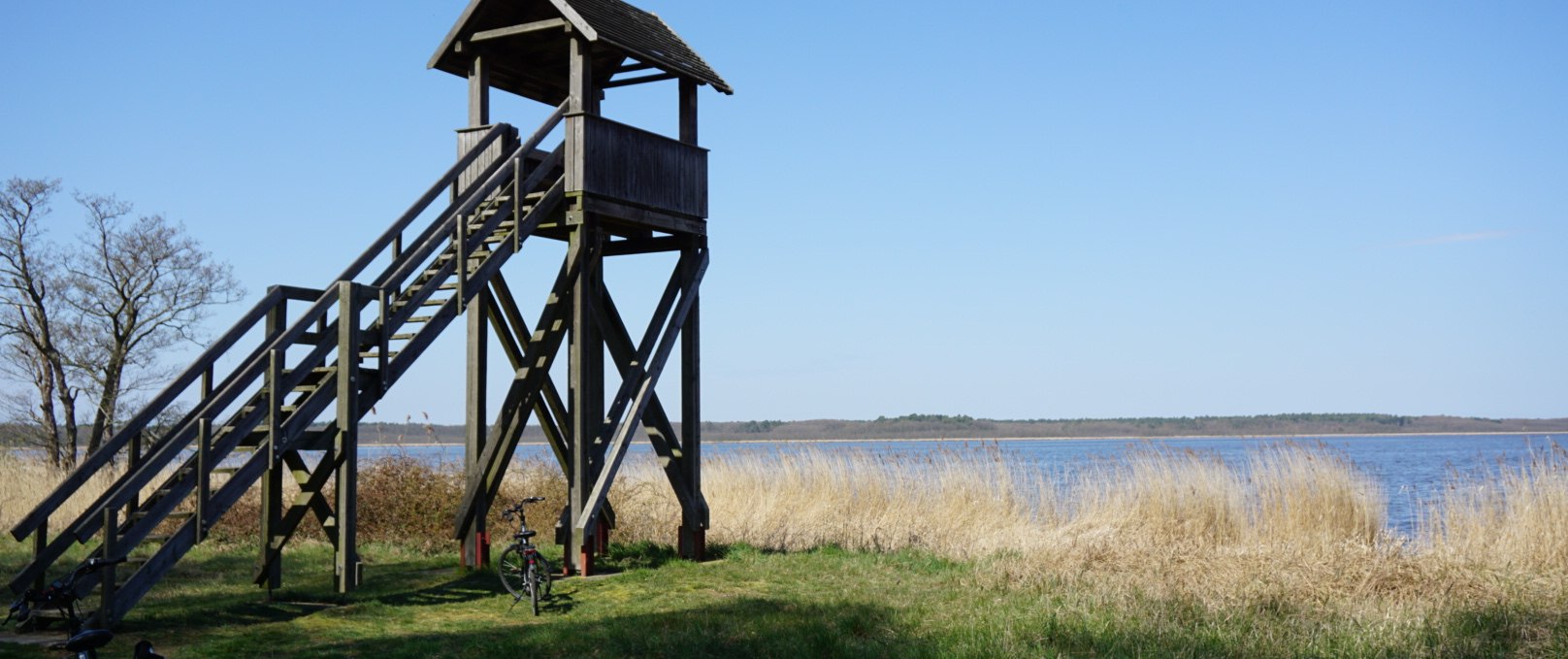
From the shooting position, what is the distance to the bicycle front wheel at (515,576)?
42.5 feet

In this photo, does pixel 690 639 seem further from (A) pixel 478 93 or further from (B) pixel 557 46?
(B) pixel 557 46

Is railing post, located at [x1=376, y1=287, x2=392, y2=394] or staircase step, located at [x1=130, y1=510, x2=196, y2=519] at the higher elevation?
railing post, located at [x1=376, y1=287, x2=392, y2=394]

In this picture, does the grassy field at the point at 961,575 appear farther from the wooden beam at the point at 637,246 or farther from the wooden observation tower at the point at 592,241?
the wooden beam at the point at 637,246

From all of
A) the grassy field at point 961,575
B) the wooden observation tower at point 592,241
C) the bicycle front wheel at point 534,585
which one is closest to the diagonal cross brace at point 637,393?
the wooden observation tower at point 592,241

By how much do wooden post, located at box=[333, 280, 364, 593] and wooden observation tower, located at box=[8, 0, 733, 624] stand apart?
0.02 m

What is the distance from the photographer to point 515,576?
14.2m

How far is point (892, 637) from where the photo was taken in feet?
34.5

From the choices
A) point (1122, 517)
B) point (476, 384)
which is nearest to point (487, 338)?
point (476, 384)

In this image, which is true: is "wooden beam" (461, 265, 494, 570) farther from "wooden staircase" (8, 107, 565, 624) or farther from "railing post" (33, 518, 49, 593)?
"railing post" (33, 518, 49, 593)

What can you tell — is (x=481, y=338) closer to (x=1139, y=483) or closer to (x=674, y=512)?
(x=674, y=512)

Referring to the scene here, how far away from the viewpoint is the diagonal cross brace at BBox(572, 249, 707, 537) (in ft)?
50.2

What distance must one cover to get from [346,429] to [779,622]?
485 cm

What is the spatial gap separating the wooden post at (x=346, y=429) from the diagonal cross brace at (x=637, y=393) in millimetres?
2830

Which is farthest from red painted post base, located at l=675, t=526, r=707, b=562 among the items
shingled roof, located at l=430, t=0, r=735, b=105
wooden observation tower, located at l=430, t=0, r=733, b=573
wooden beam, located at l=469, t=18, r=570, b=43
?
wooden beam, located at l=469, t=18, r=570, b=43
